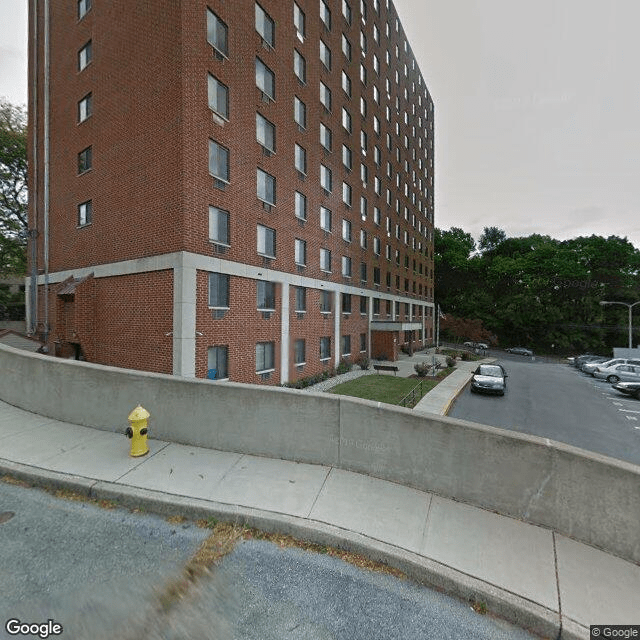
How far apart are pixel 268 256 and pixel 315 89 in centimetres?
1306

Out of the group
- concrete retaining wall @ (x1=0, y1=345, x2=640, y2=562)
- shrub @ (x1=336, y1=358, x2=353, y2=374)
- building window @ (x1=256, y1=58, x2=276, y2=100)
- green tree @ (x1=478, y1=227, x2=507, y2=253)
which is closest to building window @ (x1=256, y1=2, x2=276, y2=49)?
building window @ (x1=256, y1=58, x2=276, y2=100)

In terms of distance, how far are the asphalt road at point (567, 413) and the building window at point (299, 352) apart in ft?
30.6

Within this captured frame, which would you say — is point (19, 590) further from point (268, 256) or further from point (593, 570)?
point (268, 256)

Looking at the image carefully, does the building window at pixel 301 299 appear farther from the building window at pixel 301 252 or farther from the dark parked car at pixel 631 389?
the dark parked car at pixel 631 389

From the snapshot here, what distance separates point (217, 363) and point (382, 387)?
33.9ft

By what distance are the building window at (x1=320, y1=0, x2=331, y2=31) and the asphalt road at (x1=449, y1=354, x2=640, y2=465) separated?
2742cm

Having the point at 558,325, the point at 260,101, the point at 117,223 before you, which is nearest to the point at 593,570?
the point at 117,223

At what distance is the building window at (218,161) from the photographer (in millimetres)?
14742

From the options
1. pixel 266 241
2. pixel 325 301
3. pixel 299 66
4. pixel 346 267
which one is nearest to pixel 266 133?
pixel 266 241

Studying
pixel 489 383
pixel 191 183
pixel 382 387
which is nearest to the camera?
pixel 191 183

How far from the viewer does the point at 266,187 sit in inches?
721

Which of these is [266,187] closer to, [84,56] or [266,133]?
[266,133]

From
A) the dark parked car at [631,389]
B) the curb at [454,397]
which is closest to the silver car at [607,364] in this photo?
the dark parked car at [631,389]

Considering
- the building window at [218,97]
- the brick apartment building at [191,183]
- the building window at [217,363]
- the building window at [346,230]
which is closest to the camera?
the brick apartment building at [191,183]
